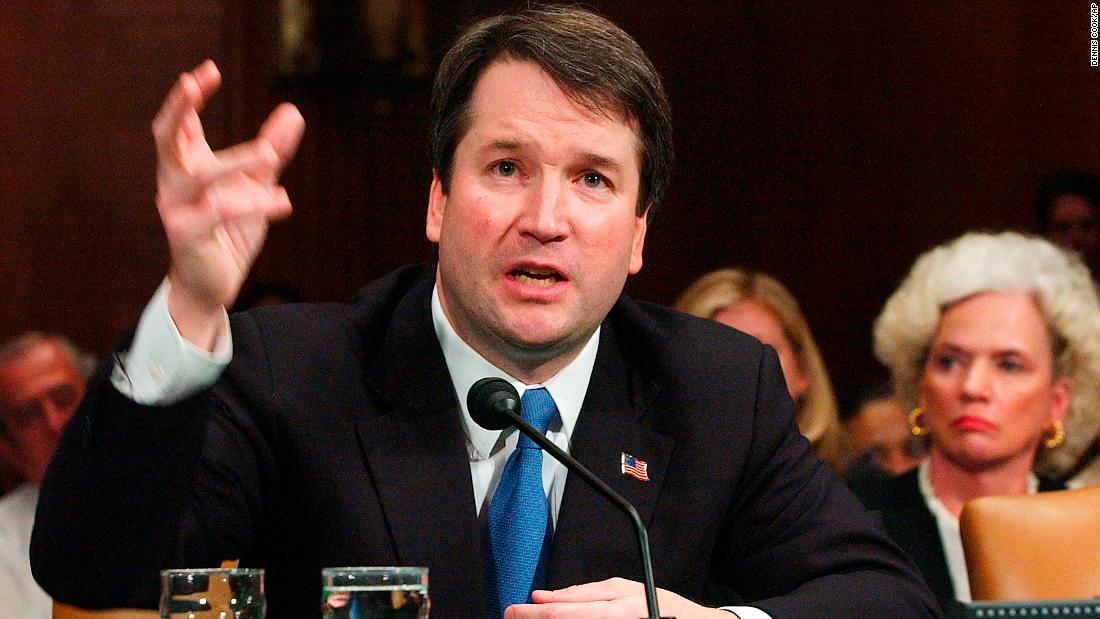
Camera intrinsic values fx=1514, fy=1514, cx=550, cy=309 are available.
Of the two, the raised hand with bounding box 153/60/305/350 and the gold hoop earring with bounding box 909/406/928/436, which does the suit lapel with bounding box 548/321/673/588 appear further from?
the gold hoop earring with bounding box 909/406/928/436

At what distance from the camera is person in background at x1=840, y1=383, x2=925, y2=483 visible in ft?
14.6

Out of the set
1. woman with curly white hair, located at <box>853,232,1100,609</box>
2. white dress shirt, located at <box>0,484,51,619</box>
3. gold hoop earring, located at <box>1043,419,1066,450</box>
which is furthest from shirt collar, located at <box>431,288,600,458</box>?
white dress shirt, located at <box>0,484,51,619</box>

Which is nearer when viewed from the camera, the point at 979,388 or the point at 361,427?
the point at 361,427

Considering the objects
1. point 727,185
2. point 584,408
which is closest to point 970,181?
point 727,185

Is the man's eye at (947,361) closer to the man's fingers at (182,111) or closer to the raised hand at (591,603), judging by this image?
the raised hand at (591,603)

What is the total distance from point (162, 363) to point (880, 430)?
11.3 ft

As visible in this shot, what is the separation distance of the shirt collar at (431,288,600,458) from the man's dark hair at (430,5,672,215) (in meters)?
0.21

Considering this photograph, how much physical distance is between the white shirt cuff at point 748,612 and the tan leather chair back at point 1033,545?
25.2 inches

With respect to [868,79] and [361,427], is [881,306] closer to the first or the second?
[868,79]

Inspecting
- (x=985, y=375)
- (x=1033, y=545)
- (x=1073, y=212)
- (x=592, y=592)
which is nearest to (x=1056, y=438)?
(x=985, y=375)

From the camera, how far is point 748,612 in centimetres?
176

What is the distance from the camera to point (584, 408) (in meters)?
2.06

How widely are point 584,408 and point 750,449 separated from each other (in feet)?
0.83

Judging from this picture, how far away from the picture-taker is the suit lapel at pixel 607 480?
195 cm
